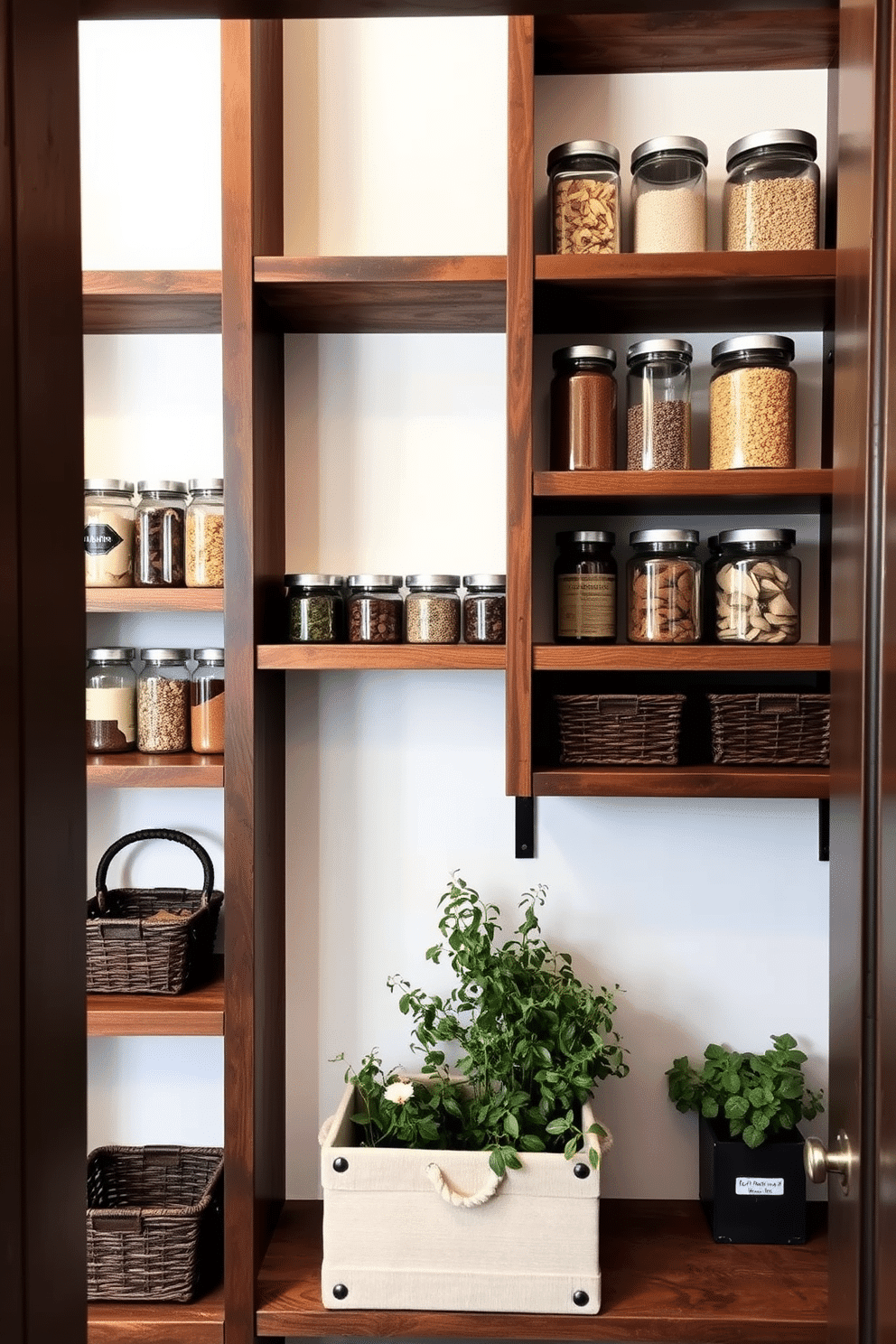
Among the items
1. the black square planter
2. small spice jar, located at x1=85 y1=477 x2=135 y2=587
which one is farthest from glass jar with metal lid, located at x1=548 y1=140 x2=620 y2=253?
the black square planter

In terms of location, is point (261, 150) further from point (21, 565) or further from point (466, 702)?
point (21, 565)

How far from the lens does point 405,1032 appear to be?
5.88ft

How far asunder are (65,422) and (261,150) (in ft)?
4.10

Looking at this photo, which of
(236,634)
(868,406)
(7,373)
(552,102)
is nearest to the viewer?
(7,373)

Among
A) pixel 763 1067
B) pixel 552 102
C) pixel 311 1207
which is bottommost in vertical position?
pixel 311 1207

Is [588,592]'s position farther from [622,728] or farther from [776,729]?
[776,729]

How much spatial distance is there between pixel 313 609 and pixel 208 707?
0.21 metres

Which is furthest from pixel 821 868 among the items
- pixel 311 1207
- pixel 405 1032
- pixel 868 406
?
pixel 868 406

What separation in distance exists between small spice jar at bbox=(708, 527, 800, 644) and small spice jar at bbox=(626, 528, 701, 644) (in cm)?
5

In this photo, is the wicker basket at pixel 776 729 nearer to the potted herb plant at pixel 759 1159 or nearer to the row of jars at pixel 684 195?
the potted herb plant at pixel 759 1159

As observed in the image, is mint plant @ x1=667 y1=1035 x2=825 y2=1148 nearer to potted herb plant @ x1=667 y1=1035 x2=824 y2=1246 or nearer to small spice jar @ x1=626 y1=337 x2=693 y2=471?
potted herb plant @ x1=667 y1=1035 x2=824 y2=1246

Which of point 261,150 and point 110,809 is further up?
point 261,150

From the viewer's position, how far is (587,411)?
5.13 feet

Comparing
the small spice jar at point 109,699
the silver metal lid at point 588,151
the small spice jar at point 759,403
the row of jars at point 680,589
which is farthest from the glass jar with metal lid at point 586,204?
the small spice jar at point 109,699
